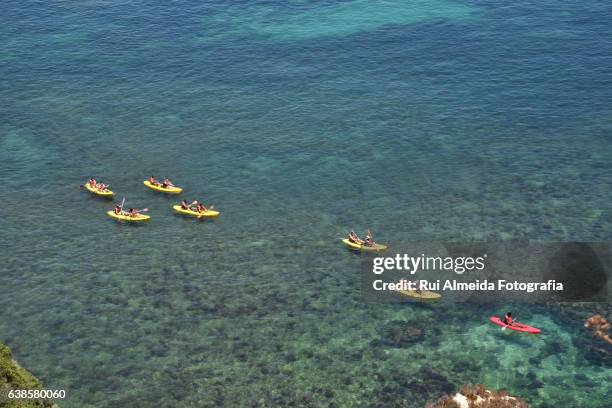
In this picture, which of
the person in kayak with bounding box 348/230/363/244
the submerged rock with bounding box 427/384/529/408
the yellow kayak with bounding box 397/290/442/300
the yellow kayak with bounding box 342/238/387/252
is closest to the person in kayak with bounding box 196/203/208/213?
the yellow kayak with bounding box 342/238/387/252

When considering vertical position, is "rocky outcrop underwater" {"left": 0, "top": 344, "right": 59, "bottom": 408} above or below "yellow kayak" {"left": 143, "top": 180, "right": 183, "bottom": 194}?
above

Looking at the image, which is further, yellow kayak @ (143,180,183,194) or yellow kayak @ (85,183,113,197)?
yellow kayak @ (143,180,183,194)

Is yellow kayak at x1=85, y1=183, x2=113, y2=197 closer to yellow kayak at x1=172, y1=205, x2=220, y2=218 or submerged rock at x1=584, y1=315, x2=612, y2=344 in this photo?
yellow kayak at x1=172, y1=205, x2=220, y2=218

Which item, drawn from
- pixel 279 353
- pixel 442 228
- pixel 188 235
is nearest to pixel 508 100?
pixel 442 228

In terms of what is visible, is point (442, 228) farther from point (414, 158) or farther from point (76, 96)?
point (76, 96)

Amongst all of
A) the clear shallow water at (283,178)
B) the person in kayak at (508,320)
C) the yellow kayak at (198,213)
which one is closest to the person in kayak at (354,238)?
the clear shallow water at (283,178)

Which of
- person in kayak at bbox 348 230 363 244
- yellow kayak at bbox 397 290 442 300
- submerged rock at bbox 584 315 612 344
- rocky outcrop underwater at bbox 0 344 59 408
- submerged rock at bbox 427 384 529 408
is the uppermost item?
rocky outcrop underwater at bbox 0 344 59 408
